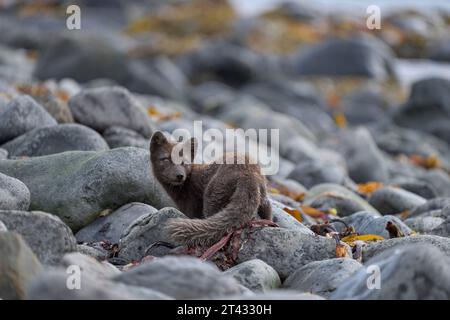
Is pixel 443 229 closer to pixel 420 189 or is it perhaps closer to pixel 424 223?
pixel 424 223

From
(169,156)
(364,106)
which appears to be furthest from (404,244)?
(364,106)

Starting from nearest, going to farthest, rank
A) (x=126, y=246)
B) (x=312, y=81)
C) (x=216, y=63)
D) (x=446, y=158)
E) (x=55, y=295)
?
(x=55, y=295) → (x=126, y=246) → (x=446, y=158) → (x=216, y=63) → (x=312, y=81)

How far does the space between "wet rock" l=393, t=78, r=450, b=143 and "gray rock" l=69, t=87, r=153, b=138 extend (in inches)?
670

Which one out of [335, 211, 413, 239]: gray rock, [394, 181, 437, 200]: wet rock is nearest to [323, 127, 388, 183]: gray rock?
[394, 181, 437, 200]: wet rock

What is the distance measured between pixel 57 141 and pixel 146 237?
3.60 meters

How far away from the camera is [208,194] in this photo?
863 centimetres

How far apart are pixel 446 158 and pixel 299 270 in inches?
657

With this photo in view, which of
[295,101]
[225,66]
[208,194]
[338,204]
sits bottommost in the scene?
[338,204]

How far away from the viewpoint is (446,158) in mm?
23375

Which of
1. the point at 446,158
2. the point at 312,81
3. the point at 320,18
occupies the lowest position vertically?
the point at 446,158

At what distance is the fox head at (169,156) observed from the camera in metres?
9.17
